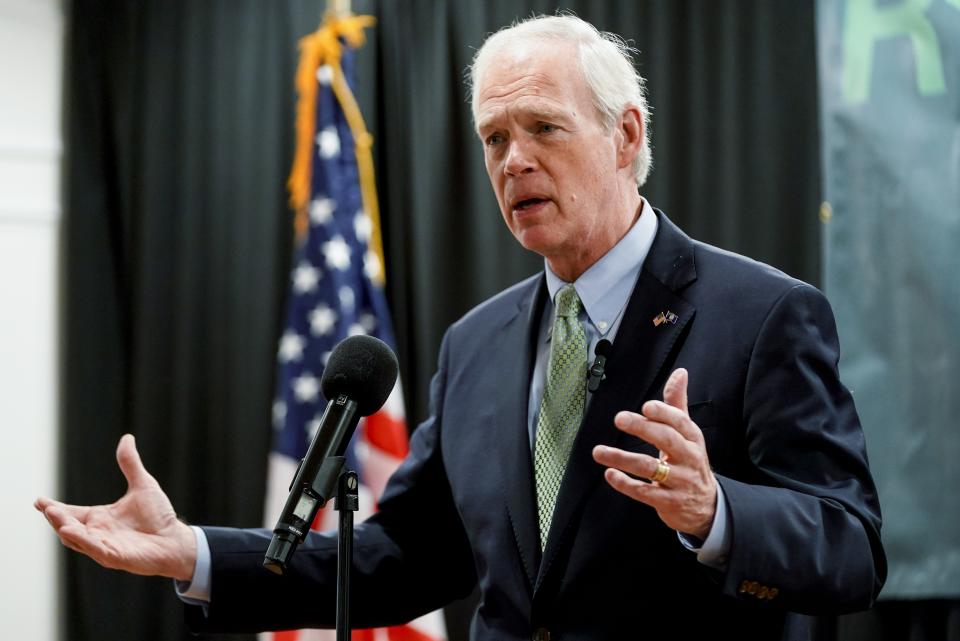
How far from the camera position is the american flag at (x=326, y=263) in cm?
397

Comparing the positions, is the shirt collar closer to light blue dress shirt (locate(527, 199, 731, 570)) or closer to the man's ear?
light blue dress shirt (locate(527, 199, 731, 570))

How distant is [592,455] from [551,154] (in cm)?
62

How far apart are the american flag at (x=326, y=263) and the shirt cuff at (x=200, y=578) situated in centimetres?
196

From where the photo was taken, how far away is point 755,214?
3.91 m

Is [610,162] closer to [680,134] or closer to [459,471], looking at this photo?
[459,471]

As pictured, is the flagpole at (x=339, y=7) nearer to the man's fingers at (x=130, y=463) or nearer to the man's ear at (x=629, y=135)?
the man's ear at (x=629, y=135)

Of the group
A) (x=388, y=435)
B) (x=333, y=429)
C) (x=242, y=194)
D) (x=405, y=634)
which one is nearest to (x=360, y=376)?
(x=333, y=429)

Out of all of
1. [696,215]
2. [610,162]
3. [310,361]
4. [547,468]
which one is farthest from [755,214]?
[547,468]

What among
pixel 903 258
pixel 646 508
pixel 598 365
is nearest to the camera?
pixel 646 508

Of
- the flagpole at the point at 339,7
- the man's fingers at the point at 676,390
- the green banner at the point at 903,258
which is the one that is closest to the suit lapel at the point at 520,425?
the man's fingers at the point at 676,390

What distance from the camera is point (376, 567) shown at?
208 centimetres

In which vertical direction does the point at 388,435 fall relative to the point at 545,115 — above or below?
below

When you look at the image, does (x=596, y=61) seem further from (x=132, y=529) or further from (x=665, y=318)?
(x=132, y=529)

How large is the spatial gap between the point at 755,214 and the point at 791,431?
2417 mm
